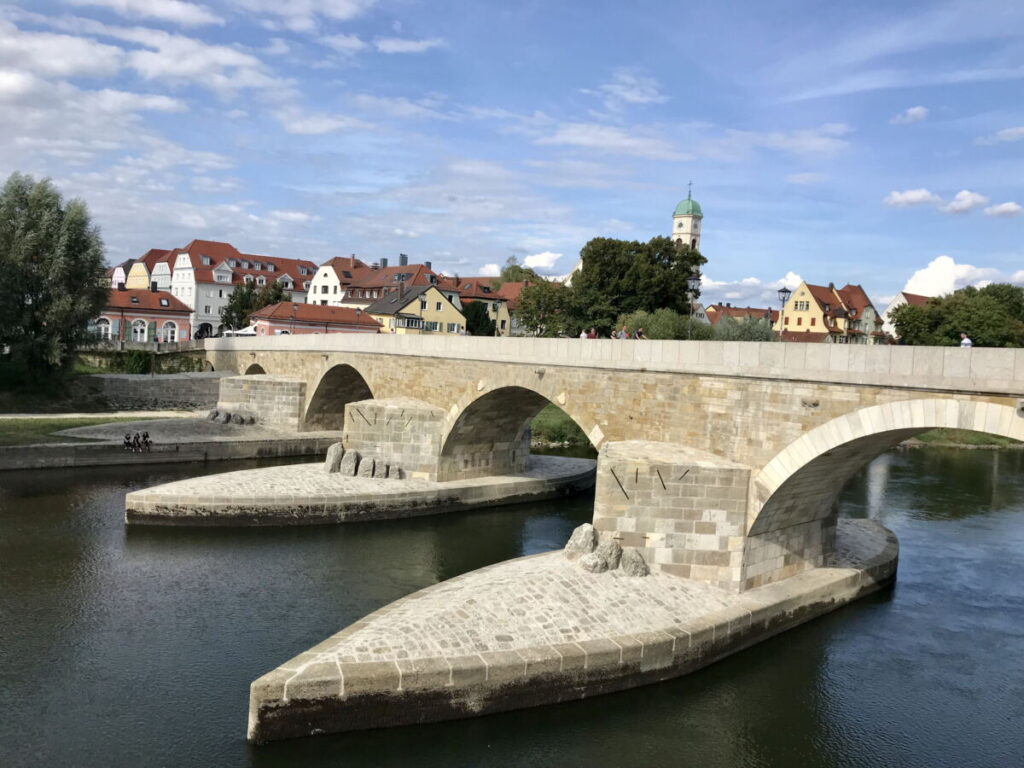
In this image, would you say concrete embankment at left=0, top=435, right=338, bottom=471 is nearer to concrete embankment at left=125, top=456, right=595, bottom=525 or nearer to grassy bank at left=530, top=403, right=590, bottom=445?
concrete embankment at left=125, top=456, right=595, bottom=525

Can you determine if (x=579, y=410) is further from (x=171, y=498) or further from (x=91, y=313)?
(x=91, y=313)

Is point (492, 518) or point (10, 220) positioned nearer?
point (492, 518)

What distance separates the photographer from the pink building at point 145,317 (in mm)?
51344

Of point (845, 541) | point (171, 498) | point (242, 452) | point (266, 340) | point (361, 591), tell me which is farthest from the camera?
point (266, 340)

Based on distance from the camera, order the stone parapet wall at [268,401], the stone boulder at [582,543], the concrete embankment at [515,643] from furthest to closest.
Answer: the stone parapet wall at [268,401], the stone boulder at [582,543], the concrete embankment at [515,643]

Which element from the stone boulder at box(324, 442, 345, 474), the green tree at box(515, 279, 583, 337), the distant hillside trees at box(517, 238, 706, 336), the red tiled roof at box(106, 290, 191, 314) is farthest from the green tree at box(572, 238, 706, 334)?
the red tiled roof at box(106, 290, 191, 314)

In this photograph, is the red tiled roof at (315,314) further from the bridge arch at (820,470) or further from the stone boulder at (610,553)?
the bridge arch at (820,470)

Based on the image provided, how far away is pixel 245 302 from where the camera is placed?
59344mm

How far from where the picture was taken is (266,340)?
118 ft

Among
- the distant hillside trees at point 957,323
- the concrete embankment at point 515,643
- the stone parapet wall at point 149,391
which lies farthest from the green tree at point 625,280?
the concrete embankment at point 515,643

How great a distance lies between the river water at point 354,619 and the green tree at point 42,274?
14.5 meters

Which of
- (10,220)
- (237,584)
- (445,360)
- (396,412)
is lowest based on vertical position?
(237,584)

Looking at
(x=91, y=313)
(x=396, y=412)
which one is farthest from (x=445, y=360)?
(x=91, y=313)

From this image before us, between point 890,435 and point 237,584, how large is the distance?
11.7 m
